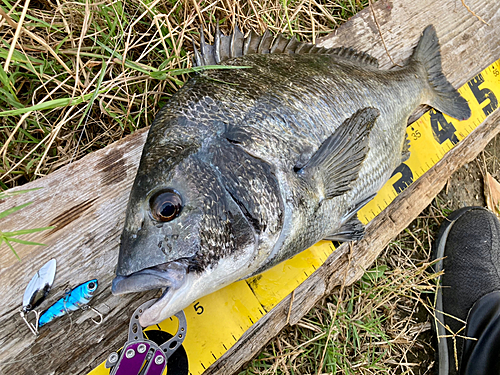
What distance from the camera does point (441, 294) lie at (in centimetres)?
258

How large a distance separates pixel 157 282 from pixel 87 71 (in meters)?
1.36

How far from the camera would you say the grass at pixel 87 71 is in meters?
1.69

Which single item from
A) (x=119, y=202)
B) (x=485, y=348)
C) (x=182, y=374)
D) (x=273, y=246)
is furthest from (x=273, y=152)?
(x=485, y=348)

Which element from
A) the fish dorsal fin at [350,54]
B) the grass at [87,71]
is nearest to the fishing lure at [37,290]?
the grass at [87,71]

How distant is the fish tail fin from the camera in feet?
7.43

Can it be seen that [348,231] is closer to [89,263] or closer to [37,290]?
[89,263]

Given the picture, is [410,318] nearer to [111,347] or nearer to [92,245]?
[111,347]

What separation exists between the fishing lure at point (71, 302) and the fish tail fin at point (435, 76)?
2.34 meters

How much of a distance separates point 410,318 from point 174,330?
1.86 m

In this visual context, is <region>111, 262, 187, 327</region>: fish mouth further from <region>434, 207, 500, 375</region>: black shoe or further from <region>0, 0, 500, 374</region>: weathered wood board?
<region>434, 207, 500, 375</region>: black shoe

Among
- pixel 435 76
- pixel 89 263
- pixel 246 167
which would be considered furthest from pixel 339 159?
pixel 435 76

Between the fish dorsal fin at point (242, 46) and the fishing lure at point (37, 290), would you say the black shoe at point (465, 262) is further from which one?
the fishing lure at point (37, 290)

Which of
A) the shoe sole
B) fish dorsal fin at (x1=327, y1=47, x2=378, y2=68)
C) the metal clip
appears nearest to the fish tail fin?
fish dorsal fin at (x1=327, y1=47, x2=378, y2=68)

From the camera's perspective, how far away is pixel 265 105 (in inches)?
53.2
